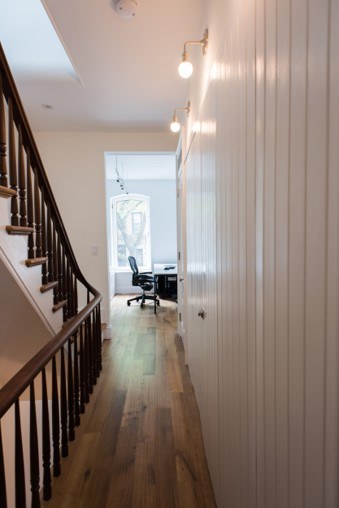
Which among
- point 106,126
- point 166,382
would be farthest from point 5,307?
point 106,126

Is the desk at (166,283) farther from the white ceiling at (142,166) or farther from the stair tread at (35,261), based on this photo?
the stair tread at (35,261)

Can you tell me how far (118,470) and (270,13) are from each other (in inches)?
94.2

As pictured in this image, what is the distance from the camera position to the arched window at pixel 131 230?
8.02 m

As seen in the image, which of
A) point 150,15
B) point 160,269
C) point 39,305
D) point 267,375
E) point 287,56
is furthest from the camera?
point 160,269

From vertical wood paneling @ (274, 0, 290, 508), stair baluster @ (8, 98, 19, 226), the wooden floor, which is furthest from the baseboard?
vertical wood paneling @ (274, 0, 290, 508)

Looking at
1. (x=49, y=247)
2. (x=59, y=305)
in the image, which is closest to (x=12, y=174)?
(x=49, y=247)

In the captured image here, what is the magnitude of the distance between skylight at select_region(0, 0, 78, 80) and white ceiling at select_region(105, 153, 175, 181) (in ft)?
8.17

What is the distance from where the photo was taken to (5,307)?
89.5 inches

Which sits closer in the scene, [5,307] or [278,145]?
[278,145]

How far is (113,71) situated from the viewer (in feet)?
9.11

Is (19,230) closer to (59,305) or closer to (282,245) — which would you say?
(59,305)

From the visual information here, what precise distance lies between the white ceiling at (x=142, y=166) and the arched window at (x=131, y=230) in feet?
2.22

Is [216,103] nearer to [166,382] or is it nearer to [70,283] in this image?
[70,283]

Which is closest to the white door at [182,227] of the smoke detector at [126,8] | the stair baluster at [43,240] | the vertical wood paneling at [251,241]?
the smoke detector at [126,8]
